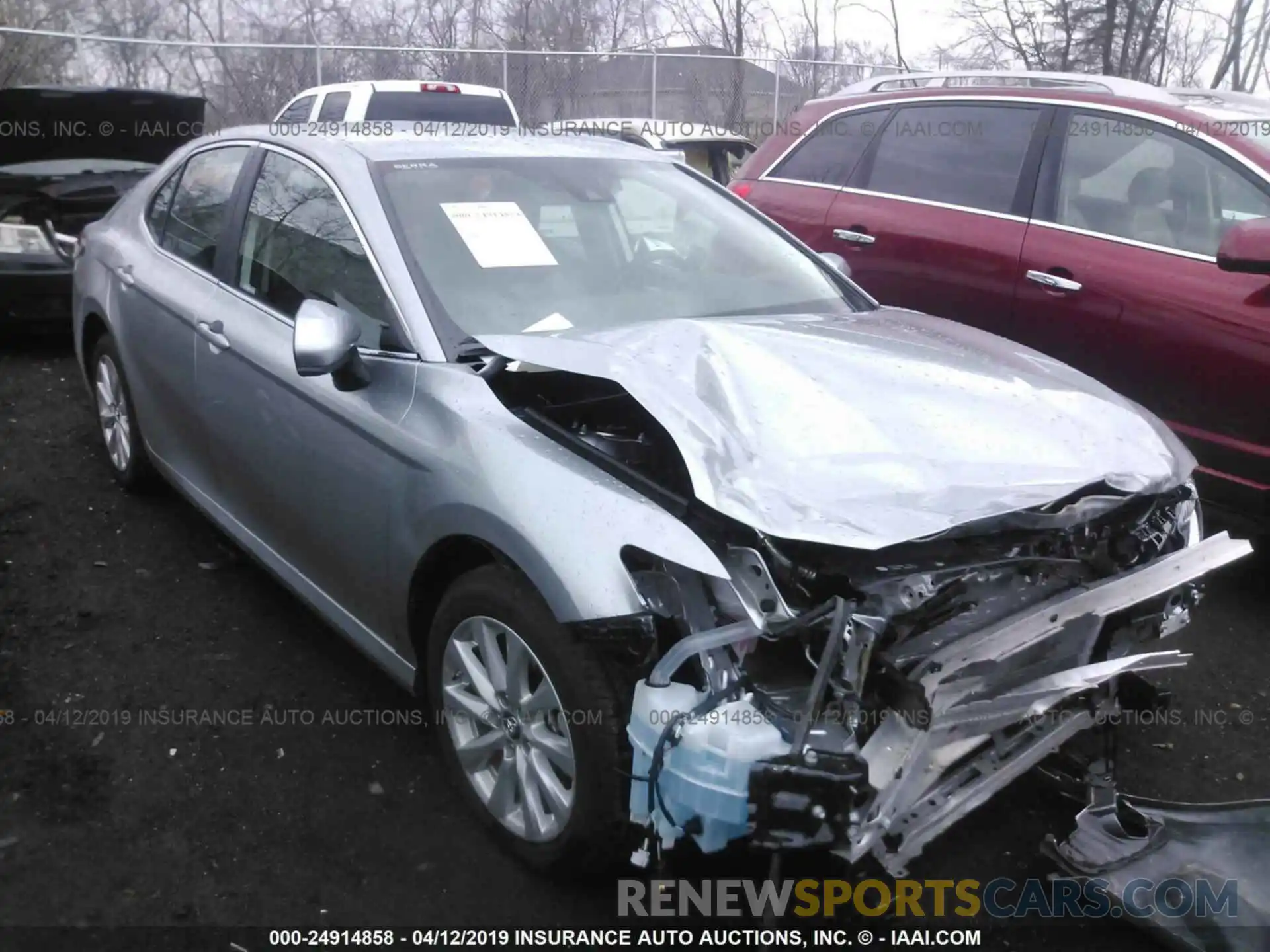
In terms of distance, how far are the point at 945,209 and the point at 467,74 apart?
1416cm

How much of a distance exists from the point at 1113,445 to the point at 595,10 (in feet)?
76.5

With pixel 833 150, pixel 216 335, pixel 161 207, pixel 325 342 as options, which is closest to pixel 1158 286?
pixel 833 150

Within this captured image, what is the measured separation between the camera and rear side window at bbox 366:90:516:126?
10.0 meters

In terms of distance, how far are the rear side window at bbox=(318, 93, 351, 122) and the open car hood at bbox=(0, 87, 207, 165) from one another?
10.7 ft

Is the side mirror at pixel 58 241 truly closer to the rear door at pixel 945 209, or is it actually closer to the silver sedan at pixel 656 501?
the silver sedan at pixel 656 501

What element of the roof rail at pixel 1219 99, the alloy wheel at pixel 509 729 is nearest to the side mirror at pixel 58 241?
the alloy wheel at pixel 509 729

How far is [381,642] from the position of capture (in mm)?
2975

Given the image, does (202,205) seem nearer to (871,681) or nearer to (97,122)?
(871,681)

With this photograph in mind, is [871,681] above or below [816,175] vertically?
below

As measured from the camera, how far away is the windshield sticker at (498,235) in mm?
3066

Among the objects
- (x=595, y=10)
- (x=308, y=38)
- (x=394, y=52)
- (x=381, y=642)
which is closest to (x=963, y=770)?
(x=381, y=642)

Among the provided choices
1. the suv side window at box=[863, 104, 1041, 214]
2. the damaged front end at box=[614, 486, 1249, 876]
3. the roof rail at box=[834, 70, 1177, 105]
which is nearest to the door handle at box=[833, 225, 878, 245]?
the suv side window at box=[863, 104, 1041, 214]

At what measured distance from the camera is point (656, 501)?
2309 mm

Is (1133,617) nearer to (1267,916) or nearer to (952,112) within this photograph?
(1267,916)
